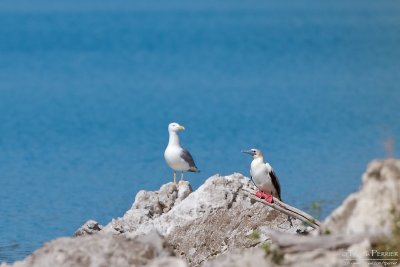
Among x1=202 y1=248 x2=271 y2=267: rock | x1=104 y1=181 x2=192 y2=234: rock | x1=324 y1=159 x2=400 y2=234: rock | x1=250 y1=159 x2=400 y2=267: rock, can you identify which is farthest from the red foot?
x1=202 y1=248 x2=271 y2=267: rock

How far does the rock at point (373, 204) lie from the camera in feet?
43.1

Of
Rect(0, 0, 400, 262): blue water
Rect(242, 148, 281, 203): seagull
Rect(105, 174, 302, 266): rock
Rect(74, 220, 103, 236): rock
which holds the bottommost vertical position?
Rect(105, 174, 302, 266): rock

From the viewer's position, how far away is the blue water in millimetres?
34094

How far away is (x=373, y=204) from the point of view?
43.3 ft

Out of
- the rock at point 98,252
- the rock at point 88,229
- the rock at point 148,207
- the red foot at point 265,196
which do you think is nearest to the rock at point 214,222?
the red foot at point 265,196

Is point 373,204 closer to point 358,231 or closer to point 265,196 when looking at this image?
point 358,231

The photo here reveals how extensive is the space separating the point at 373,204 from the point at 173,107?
1646 inches

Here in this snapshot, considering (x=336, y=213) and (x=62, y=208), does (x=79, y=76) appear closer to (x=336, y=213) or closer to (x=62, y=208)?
(x=62, y=208)

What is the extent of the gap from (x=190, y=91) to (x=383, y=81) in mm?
10425

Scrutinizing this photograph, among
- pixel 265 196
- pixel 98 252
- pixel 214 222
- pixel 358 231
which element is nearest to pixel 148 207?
pixel 214 222

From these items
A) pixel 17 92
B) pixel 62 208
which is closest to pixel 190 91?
pixel 17 92

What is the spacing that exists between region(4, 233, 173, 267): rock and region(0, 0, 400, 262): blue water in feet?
14.8

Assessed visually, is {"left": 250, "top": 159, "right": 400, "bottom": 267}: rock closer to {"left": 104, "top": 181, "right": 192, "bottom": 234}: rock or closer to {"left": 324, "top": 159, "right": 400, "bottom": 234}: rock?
{"left": 324, "top": 159, "right": 400, "bottom": 234}: rock

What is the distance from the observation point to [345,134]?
1831 inches
